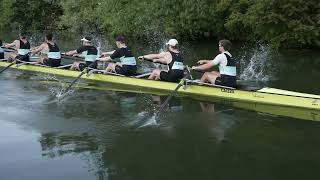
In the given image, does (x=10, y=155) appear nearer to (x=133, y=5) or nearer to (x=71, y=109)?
(x=71, y=109)

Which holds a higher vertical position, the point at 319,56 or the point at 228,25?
the point at 228,25

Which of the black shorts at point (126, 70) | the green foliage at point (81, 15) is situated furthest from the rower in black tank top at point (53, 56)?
the green foliage at point (81, 15)

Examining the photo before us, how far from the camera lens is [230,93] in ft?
40.2

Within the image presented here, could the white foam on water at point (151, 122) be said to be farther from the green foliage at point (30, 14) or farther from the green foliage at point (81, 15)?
the green foliage at point (30, 14)

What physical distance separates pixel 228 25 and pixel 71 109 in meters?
16.1

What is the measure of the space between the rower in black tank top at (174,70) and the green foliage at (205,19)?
1163 cm

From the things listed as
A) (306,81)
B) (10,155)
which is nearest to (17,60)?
(10,155)

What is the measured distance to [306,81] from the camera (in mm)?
16438

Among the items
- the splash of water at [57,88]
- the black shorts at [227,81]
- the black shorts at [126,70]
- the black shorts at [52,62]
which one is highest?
the black shorts at [52,62]

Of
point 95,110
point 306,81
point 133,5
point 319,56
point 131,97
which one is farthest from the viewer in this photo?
point 133,5

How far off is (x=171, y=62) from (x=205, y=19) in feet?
54.1

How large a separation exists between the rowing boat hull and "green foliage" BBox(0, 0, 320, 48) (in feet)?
38.1

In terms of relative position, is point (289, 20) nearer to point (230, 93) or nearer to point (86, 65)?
point (86, 65)

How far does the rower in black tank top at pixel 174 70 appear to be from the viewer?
13.2 meters
